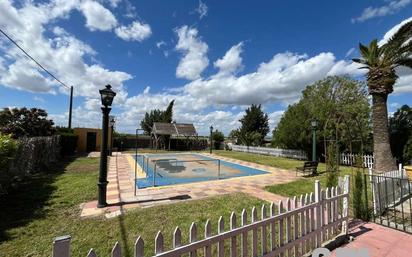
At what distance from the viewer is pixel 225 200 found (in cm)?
636

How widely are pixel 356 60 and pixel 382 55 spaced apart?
99cm

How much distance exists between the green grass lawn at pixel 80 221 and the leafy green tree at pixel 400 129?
12686 millimetres

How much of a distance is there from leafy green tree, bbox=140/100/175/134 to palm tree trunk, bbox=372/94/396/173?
35.5m

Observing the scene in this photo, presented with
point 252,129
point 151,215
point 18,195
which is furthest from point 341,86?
point 18,195

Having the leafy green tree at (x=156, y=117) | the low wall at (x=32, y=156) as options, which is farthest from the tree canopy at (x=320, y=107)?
the leafy green tree at (x=156, y=117)

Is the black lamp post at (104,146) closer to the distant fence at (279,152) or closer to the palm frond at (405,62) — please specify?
the palm frond at (405,62)

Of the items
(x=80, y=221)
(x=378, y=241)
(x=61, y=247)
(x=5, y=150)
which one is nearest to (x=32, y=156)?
(x=5, y=150)

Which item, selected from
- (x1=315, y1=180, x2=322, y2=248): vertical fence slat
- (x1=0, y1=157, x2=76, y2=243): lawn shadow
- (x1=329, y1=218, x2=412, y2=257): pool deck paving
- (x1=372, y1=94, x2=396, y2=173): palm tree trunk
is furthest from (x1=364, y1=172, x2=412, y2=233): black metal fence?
(x1=0, y1=157, x2=76, y2=243): lawn shadow

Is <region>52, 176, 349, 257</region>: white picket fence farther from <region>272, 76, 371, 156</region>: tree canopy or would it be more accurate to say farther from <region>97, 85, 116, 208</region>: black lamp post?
<region>272, 76, 371, 156</region>: tree canopy

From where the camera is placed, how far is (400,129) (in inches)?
546

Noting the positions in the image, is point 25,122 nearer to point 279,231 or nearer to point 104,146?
point 104,146

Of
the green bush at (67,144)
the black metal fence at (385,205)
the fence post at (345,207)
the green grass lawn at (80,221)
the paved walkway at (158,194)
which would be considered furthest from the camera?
the green bush at (67,144)

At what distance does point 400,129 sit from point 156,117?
4086 centimetres

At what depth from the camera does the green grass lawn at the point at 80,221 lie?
375cm
